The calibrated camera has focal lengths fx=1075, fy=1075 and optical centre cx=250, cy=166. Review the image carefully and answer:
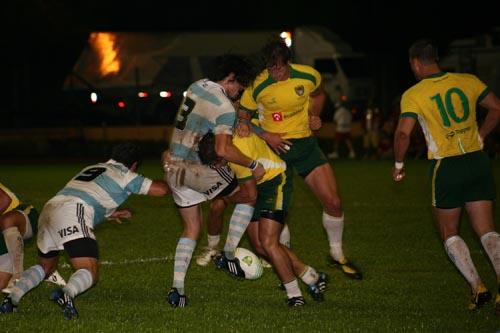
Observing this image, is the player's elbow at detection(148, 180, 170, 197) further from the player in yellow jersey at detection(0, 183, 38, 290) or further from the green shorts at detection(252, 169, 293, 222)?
the player in yellow jersey at detection(0, 183, 38, 290)

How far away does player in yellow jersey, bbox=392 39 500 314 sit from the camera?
27.8ft

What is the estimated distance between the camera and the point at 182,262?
8.83 metres

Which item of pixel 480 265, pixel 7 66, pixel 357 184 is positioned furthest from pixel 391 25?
pixel 480 265

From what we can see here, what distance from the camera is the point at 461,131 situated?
8500 mm

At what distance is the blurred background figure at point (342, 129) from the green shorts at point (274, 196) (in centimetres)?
2112

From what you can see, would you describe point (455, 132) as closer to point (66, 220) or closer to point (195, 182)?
point (195, 182)

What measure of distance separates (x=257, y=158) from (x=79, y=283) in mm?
2024

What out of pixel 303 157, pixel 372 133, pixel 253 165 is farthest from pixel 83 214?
pixel 372 133

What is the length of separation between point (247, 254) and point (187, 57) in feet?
90.2

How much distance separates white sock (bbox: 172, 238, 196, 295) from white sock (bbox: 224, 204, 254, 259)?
2.34ft

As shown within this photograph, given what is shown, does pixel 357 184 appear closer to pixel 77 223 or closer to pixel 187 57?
pixel 77 223

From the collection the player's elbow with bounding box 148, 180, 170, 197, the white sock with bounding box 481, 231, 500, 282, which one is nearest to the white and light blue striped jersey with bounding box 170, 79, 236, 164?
the player's elbow with bounding box 148, 180, 170, 197

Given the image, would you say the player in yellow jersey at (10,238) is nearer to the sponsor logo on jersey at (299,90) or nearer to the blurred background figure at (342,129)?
the sponsor logo on jersey at (299,90)

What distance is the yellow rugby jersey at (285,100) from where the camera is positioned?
10070 mm
